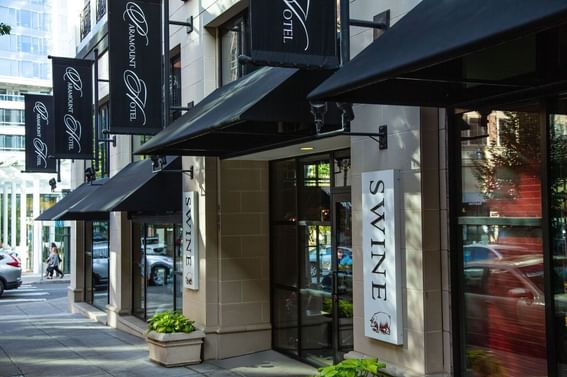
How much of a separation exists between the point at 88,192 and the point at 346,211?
8.88 metres

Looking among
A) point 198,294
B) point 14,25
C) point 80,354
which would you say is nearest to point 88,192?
point 80,354

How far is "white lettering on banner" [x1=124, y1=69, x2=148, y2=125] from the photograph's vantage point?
429 inches

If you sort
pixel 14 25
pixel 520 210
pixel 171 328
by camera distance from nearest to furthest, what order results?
pixel 520 210, pixel 171 328, pixel 14 25

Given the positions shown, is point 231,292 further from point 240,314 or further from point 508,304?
point 508,304

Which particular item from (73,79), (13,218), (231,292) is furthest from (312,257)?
(13,218)

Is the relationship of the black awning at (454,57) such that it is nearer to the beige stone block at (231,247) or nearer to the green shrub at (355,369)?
the green shrub at (355,369)

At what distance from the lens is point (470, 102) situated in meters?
5.99

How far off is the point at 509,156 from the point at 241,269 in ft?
18.6

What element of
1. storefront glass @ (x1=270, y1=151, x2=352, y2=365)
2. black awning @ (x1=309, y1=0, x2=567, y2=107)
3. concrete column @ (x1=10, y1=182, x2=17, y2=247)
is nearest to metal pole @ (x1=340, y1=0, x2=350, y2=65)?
black awning @ (x1=309, y1=0, x2=567, y2=107)

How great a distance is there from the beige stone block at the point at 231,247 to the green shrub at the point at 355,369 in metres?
4.57

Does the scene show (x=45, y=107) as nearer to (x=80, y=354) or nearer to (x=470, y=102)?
(x=80, y=354)

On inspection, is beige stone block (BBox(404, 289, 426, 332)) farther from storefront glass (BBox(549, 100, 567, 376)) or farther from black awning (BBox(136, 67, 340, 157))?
black awning (BBox(136, 67, 340, 157))

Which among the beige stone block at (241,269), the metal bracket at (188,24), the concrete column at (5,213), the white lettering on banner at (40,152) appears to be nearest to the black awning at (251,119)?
the metal bracket at (188,24)

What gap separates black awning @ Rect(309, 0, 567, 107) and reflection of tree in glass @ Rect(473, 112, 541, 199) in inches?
11.1
